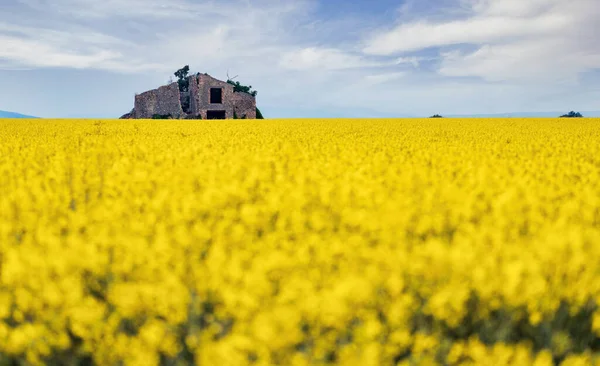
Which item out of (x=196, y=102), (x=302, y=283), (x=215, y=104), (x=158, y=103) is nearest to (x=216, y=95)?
(x=215, y=104)

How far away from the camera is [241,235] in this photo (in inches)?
181

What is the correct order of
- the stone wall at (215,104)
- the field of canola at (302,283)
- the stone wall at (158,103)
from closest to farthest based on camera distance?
the field of canola at (302,283)
the stone wall at (215,104)
the stone wall at (158,103)

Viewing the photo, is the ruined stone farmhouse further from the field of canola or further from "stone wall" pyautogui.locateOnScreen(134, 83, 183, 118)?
the field of canola

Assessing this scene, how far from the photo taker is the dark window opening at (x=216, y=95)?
5844 centimetres

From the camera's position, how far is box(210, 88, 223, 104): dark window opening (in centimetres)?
5844

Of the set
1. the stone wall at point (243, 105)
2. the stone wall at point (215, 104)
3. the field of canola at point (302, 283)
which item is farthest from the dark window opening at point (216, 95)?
the field of canola at point (302, 283)

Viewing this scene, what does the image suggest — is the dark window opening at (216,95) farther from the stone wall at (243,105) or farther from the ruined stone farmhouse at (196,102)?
the stone wall at (243,105)

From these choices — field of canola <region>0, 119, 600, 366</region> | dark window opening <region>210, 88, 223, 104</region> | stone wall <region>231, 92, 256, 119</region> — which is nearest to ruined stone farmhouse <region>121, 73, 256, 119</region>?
dark window opening <region>210, 88, 223, 104</region>

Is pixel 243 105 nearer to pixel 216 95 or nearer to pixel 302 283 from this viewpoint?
pixel 216 95

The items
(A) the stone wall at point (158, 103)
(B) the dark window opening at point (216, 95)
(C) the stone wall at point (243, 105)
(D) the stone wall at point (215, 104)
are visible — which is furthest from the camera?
(C) the stone wall at point (243, 105)

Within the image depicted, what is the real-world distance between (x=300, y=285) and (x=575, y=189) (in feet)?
14.5

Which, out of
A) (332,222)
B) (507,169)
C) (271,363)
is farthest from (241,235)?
(507,169)

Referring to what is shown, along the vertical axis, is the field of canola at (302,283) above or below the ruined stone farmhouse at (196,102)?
below

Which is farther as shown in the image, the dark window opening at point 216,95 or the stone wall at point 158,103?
the dark window opening at point 216,95
